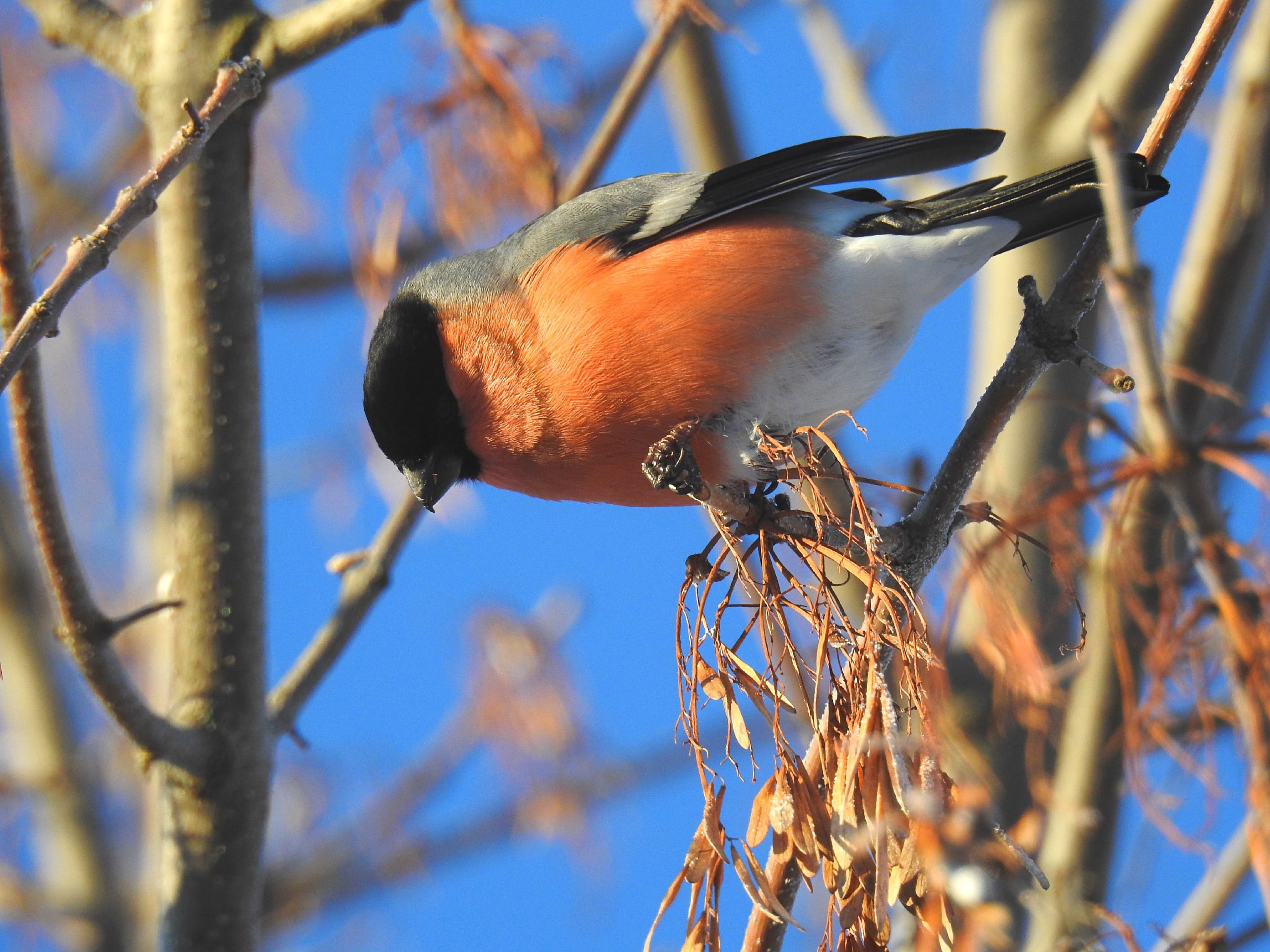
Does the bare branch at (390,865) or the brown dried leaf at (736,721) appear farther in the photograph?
the bare branch at (390,865)

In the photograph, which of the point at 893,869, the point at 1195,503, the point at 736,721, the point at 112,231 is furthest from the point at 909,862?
the point at 112,231

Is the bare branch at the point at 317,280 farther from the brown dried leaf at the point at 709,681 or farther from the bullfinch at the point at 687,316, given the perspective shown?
the brown dried leaf at the point at 709,681

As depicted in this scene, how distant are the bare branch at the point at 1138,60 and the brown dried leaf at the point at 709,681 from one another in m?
2.16

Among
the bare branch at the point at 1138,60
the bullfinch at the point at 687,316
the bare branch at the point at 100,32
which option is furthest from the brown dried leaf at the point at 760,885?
the bare branch at the point at 1138,60

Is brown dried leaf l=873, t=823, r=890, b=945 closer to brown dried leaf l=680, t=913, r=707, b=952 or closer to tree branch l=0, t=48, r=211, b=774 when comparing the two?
brown dried leaf l=680, t=913, r=707, b=952

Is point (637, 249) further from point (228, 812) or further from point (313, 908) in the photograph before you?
point (313, 908)

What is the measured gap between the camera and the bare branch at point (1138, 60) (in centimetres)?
318

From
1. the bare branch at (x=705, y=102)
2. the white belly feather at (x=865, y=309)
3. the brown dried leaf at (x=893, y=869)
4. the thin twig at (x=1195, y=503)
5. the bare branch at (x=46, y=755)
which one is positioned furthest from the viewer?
the bare branch at (x=46, y=755)

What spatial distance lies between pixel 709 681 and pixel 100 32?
169 centimetres

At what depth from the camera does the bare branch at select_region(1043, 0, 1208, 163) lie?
3176 mm

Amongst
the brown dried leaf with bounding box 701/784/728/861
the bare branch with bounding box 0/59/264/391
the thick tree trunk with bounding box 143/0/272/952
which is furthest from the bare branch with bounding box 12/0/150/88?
the brown dried leaf with bounding box 701/784/728/861

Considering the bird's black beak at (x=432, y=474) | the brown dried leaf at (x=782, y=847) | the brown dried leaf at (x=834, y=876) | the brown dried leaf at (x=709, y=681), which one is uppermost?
the bird's black beak at (x=432, y=474)

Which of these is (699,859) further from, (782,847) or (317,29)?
(317,29)

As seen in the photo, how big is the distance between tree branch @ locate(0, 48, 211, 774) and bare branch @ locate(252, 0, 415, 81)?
24.8 inches
